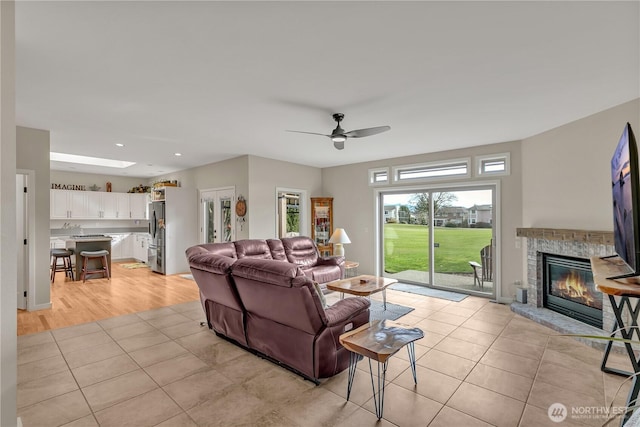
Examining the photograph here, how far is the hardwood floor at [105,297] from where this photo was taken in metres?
4.34

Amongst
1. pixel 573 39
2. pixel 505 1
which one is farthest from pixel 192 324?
pixel 573 39

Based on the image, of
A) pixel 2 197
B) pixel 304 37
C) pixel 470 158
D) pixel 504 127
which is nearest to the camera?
pixel 2 197

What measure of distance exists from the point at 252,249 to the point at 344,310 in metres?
2.90

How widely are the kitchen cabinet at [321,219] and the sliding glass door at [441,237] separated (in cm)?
143

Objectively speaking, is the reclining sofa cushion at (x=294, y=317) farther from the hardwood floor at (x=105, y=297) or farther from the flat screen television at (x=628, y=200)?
the hardwood floor at (x=105, y=297)

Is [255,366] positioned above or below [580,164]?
below

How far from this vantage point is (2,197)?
5.63 feet

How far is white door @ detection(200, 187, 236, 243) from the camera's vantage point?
7.08m

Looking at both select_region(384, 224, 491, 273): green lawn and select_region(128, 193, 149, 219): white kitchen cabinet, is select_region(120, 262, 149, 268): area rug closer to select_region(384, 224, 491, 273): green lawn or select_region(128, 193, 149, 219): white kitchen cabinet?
select_region(128, 193, 149, 219): white kitchen cabinet

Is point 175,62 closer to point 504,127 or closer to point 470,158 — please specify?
point 504,127

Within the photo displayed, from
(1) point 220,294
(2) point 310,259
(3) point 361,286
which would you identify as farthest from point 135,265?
(3) point 361,286

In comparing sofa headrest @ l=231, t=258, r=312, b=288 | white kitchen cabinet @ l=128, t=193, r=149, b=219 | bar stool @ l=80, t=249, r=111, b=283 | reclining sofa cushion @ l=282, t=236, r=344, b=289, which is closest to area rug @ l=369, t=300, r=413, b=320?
reclining sofa cushion @ l=282, t=236, r=344, b=289

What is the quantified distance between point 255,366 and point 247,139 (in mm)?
3546

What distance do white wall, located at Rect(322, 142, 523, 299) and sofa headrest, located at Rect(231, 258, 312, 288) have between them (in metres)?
4.32
